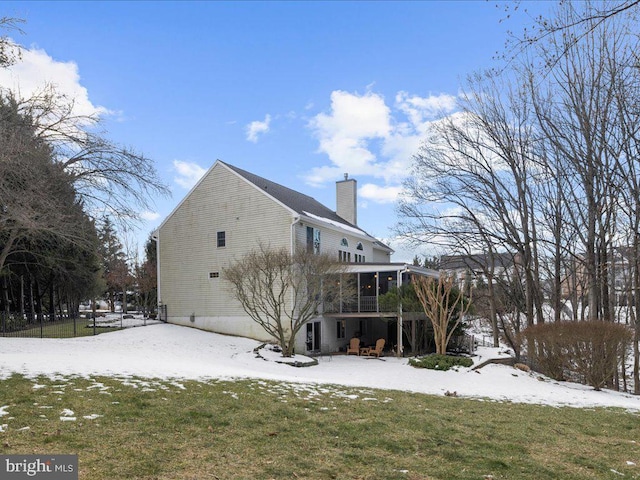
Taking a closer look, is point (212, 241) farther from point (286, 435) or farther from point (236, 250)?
point (286, 435)

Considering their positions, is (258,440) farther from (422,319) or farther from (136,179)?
(422,319)

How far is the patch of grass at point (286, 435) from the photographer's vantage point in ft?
16.4

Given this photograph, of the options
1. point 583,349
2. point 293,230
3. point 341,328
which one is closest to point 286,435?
point 583,349

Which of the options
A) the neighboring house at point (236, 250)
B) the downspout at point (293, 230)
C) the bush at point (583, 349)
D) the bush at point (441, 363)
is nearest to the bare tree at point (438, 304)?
the bush at point (441, 363)

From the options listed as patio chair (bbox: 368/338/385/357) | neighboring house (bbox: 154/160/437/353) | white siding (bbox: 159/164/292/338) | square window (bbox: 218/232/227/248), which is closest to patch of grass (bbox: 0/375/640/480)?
patio chair (bbox: 368/338/385/357)

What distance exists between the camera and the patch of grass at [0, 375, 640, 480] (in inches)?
197

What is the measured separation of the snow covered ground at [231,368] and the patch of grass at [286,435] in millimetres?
2233

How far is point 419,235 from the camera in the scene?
2356cm

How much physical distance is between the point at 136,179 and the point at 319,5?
912 cm

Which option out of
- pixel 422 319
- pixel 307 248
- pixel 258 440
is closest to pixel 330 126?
pixel 307 248

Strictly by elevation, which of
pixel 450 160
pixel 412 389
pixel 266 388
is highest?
pixel 450 160

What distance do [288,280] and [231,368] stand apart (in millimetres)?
6705

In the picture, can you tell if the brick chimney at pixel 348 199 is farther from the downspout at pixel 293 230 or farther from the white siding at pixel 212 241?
the downspout at pixel 293 230

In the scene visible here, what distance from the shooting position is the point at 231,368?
14.2 m
